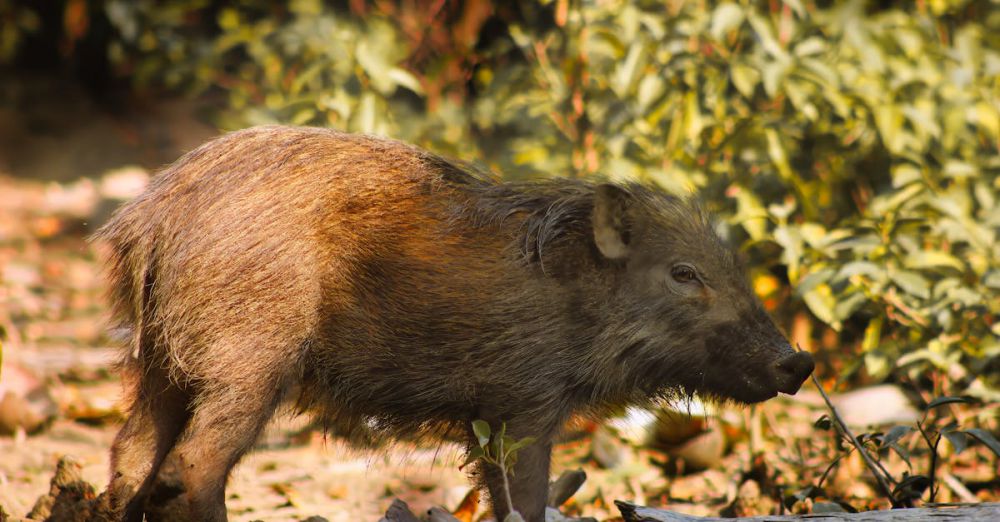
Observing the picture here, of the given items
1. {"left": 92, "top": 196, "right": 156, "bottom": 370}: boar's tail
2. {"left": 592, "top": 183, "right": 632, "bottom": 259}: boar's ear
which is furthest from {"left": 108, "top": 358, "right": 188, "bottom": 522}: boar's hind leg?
{"left": 592, "top": 183, "right": 632, "bottom": 259}: boar's ear

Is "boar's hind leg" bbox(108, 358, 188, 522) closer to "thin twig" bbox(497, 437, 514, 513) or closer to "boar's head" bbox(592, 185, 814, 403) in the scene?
"thin twig" bbox(497, 437, 514, 513)

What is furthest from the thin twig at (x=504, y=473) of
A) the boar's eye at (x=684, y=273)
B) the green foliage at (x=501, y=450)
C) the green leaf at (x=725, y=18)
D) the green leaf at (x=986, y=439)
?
the green leaf at (x=725, y=18)

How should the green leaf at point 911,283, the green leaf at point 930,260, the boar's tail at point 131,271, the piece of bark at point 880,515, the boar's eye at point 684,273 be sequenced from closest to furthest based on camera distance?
the piece of bark at point 880,515, the boar's tail at point 131,271, the boar's eye at point 684,273, the green leaf at point 911,283, the green leaf at point 930,260

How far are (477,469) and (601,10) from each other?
2871 mm

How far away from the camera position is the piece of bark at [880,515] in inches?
133

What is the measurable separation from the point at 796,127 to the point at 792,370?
2.35m

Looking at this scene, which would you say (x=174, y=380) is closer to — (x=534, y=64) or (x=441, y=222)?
(x=441, y=222)

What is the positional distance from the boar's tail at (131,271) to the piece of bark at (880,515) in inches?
64.1

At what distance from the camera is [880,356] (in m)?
5.27

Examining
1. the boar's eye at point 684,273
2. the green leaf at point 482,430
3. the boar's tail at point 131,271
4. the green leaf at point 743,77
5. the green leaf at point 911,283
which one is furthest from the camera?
the green leaf at point 743,77

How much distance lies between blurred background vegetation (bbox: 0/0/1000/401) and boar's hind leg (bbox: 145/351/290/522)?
2.26 m

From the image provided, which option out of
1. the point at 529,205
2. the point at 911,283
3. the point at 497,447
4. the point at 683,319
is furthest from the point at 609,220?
the point at 911,283

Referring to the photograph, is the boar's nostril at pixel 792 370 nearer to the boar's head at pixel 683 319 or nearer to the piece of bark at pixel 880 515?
the boar's head at pixel 683 319

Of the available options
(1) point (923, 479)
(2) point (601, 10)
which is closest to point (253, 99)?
(2) point (601, 10)
